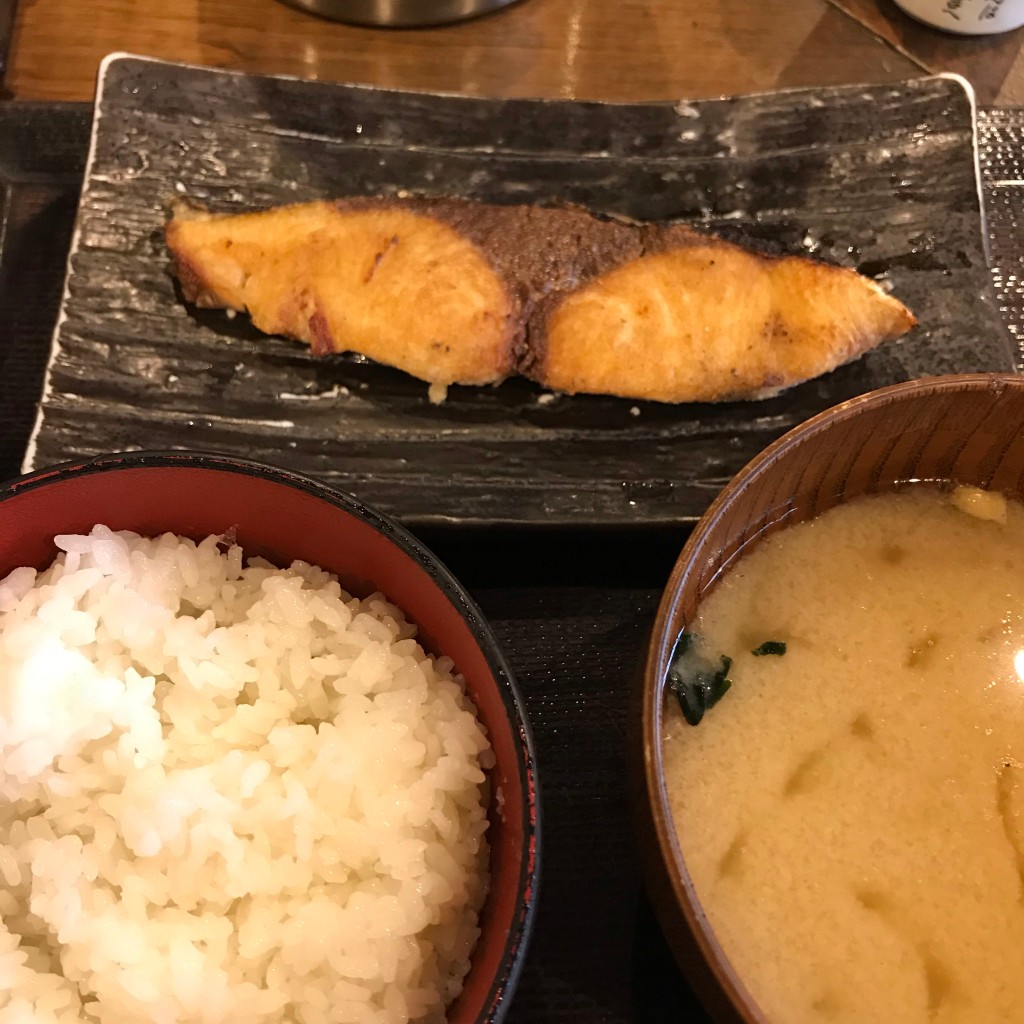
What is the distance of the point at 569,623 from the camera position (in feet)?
5.46

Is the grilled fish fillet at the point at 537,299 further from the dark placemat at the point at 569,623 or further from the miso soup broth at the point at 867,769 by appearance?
the miso soup broth at the point at 867,769

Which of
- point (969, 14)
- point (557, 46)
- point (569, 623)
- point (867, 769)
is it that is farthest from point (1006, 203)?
point (867, 769)

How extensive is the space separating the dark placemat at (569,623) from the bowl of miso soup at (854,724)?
162mm

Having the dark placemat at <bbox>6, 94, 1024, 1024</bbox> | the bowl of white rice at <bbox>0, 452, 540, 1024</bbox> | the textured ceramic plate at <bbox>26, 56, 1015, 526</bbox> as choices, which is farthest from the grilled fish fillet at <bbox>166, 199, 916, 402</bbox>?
the bowl of white rice at <bbox>0, 452, 540, 1024</bbox>

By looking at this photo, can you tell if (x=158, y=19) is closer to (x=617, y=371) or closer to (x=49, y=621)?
(x=617, y=371)

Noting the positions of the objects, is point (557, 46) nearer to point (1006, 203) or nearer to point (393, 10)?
point (393, 10)

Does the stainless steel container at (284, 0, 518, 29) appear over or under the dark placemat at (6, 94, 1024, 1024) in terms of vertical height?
over

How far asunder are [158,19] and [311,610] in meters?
1.91

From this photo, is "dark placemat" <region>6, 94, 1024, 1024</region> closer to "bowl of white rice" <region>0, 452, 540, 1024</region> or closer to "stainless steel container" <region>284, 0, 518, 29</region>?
"bowl of white rice" <region>0, 452, 540, 1024</region>

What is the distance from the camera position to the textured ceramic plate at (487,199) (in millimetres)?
1817

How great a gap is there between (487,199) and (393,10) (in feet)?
2.21

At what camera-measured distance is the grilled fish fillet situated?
1866 mm

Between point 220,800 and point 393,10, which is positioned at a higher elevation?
point 393,10

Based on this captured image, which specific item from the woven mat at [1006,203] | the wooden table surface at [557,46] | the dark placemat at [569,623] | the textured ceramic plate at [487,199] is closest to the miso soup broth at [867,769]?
the dark placemat at [569,623]
